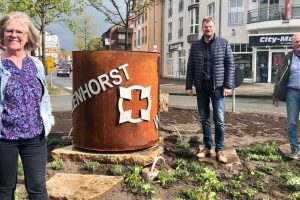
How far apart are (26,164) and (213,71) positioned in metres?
2.98

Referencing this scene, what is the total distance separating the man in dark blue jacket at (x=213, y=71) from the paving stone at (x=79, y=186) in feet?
5.37

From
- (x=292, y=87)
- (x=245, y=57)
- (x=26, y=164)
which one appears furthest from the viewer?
(x=245, y=57)

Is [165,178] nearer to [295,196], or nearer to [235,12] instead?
[295,196]

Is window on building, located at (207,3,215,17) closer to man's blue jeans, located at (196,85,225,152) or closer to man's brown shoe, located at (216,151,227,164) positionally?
man's blue jeans, located at (196,85,225,152)

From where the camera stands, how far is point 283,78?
6.33 m

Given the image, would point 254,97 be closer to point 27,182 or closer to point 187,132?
point 187,132

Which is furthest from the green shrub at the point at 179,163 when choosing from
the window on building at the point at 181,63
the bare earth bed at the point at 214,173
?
the window on building at the point at 181,63

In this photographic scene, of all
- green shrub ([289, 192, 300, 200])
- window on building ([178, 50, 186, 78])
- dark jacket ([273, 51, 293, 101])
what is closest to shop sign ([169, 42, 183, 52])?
window on building ([178, 50, 186, 78])

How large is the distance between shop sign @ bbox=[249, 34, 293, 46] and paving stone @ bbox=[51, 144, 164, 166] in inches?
1131

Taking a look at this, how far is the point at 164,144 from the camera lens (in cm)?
675

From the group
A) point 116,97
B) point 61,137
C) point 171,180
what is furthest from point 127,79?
point 61,137

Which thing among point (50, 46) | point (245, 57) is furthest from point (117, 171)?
point (50, 46)

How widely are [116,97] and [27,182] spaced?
2.11 metres

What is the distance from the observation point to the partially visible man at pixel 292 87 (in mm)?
6219
